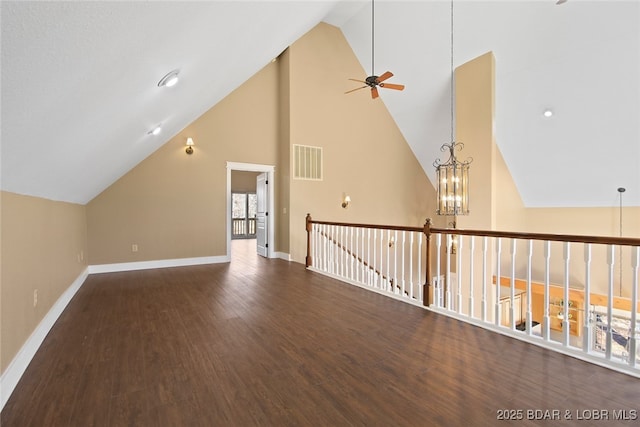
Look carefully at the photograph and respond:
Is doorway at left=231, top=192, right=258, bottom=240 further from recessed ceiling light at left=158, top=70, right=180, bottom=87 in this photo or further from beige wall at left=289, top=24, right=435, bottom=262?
recessed ceiling light at left=158, top=70, right=180, bottom=87

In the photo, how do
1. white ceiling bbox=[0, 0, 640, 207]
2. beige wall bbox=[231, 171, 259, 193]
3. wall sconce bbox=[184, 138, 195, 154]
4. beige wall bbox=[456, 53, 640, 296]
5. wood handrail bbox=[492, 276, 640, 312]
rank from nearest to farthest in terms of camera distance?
white ceiling bbox=[0, 0, 640, 207] < beige wall bbox=[456, 53, 640, 296] < wall sconce bbox=[184, 138, 195, 154] < wood handrail bbox=[492, 276, 640, 312] < beige wall bbox=[231, 171, 259, 193]

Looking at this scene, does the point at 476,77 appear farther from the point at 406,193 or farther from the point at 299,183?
the point at 299,183

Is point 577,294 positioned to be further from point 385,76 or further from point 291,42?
point 291,42

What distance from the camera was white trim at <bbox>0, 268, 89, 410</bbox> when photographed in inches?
67.3

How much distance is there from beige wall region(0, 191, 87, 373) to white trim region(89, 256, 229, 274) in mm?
1670

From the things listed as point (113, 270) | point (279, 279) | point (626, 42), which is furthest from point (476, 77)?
point (113, 270)

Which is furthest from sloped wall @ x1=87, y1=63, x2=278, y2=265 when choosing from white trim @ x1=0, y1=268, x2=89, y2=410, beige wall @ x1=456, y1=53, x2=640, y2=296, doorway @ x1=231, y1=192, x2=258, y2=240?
doorway @ x1=231, y1=192, x2=258, y2=240

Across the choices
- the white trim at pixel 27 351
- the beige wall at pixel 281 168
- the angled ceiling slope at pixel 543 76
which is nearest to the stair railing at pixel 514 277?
the beige wall at pixel 281 168

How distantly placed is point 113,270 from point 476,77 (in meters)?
7.41

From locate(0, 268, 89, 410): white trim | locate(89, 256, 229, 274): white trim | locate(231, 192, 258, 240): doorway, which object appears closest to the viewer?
locate(0, 268, 89, 410): white trim

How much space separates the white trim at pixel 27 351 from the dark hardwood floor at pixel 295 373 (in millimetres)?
49

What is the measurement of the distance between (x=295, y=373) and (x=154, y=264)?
4583 mm

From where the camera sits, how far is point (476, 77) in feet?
18.5

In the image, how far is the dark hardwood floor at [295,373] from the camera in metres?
1.56
